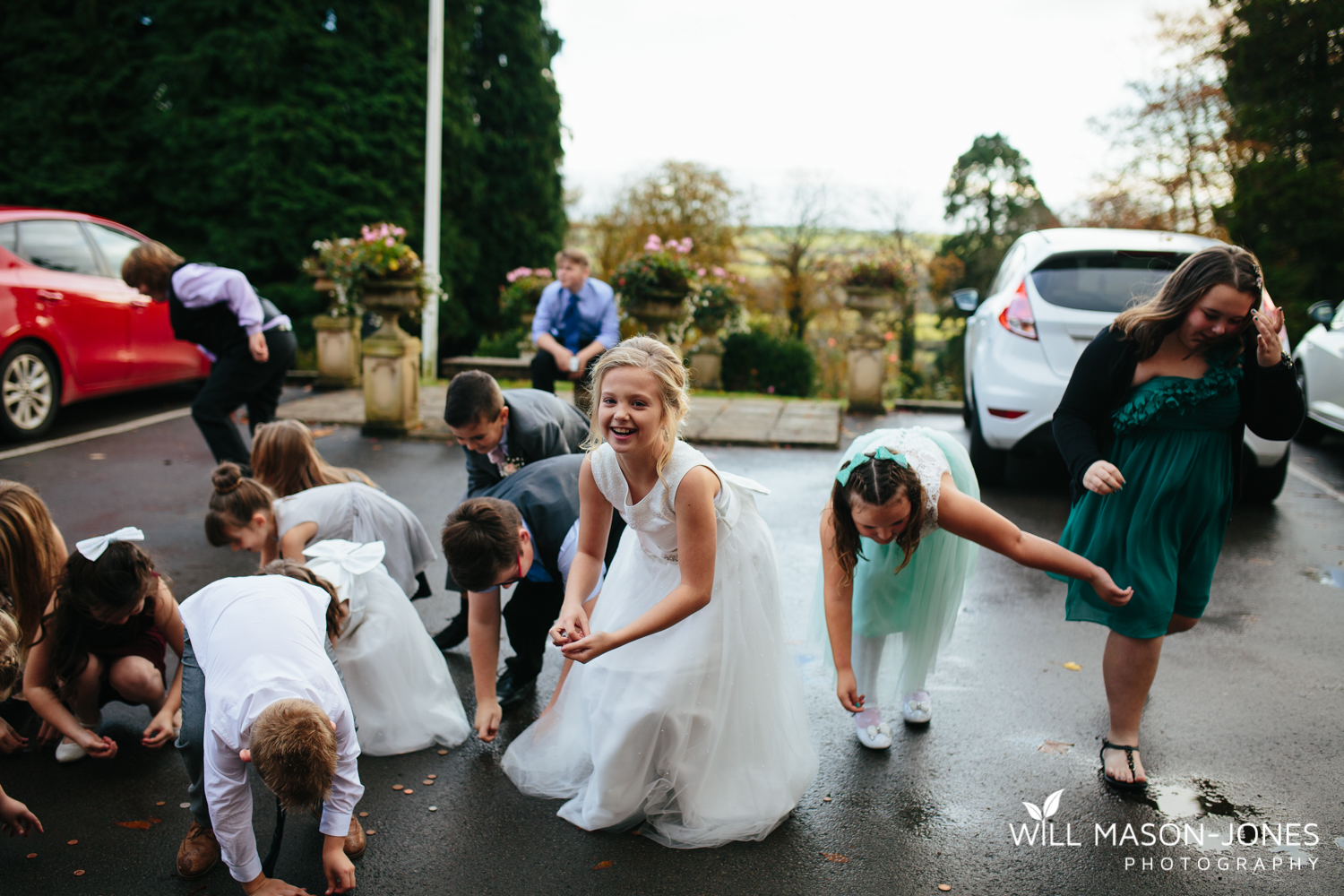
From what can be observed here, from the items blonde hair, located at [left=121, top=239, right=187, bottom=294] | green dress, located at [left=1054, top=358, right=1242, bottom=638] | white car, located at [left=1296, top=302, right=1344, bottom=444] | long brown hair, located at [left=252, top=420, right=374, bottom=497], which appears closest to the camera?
green dress, located at [left=1054, top=358, right=1242, bottom=638]

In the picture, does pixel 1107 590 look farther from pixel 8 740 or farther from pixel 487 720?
pixel 8 740

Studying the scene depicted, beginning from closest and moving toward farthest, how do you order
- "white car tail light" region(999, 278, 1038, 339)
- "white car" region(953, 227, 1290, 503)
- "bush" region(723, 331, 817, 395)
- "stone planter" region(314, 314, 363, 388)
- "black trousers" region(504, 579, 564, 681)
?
"black trousers" region(504, 579, 564, 681) → "white car" region(953, 227, 1290, 503) → "white car tail light" region(999, 278, 1038, 339) → "stone planter" region(314, 314, 363, 388) → "bush" region(723, 331, 817, 395)

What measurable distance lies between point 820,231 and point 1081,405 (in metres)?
30.6

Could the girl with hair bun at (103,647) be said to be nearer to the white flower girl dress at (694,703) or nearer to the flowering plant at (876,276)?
the white flower girl dress at (694,703)

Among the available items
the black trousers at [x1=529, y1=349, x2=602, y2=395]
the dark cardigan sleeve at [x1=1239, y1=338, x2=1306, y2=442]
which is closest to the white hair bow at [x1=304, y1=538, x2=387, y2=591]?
the dark cardigan sleeve at [x1=1239, y1=338, x2=1306, y2=442]

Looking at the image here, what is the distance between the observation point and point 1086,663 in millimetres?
3895

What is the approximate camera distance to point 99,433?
8141 millimetres

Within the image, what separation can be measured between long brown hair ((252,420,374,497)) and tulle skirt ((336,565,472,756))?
91cm

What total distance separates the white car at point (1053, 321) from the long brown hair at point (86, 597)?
502 centimetres

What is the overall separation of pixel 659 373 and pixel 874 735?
1566 millimetres

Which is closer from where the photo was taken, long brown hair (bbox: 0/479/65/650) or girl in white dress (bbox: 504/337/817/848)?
girl in white dress (bbox: 504/337/817/848)

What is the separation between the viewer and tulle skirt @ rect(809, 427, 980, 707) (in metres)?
3.19

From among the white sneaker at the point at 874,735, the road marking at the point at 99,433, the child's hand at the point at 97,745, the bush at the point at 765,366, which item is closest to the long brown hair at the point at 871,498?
the white sneaker at the point at 874,735

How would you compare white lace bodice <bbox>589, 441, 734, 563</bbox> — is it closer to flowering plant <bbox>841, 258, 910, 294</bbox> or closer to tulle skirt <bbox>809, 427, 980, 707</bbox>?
tulle skirt <bbox>809, 427, 980, 707</bbox>
